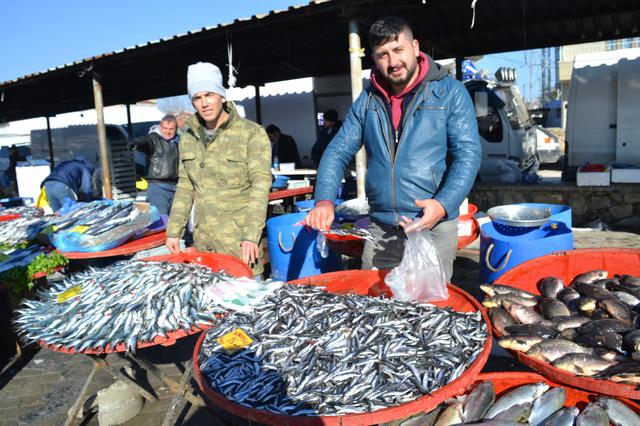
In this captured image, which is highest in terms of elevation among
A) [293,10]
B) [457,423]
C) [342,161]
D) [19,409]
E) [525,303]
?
[293,10]

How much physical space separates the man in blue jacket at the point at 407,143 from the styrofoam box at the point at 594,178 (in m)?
6.57

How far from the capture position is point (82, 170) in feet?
29.4

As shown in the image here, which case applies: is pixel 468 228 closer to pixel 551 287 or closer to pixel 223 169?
pixel 551 287

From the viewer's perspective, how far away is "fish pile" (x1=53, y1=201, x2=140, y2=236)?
191 inches

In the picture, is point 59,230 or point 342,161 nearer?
point 342,161

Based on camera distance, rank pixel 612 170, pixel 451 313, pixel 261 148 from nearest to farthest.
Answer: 1. pixel 451 313
2. pixel 261 148
3. pixel 612 170

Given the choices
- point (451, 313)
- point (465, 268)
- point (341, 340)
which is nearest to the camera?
point (341, 340)

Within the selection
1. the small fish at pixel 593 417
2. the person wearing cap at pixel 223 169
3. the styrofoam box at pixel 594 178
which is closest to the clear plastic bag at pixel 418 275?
the small fish at pixel 593 417

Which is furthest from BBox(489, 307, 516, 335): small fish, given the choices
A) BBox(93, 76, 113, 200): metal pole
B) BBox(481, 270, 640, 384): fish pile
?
BBox(93, 76, 113, 200): metal pole

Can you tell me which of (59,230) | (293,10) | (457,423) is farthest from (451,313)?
(293,10)

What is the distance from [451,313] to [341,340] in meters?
0.61

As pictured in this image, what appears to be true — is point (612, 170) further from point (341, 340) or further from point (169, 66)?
point (169, 66)

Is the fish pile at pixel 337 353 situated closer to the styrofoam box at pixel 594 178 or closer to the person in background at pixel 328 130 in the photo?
the person in background at pixel 328 130

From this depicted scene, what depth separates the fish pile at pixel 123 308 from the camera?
8.52 feet
